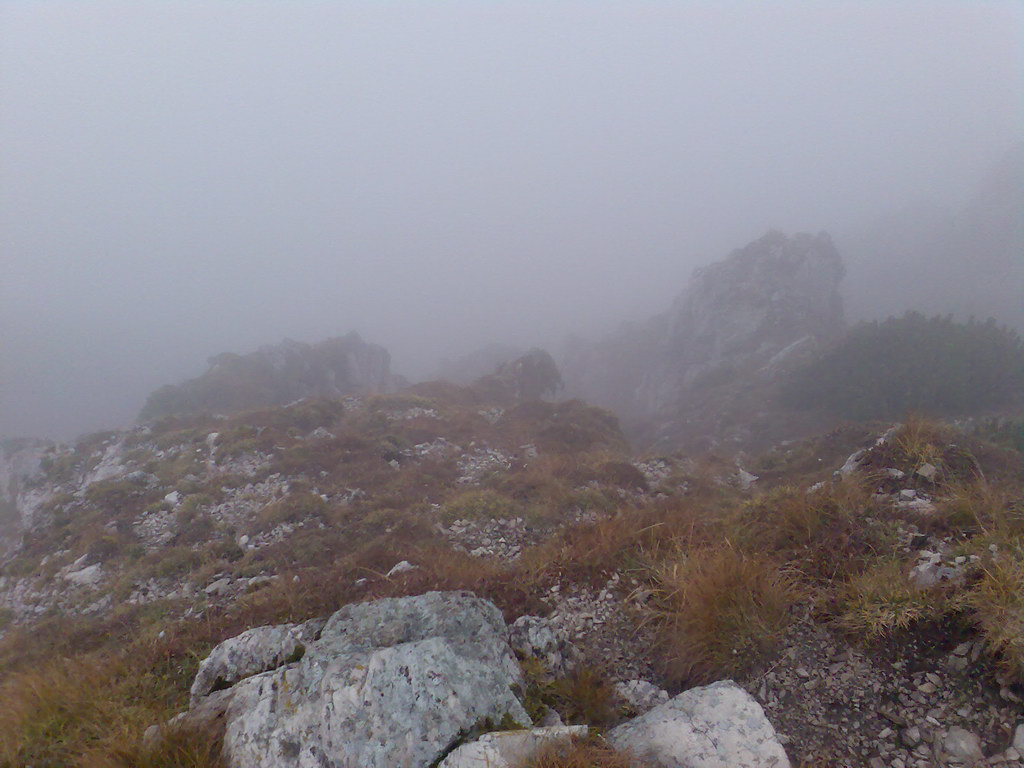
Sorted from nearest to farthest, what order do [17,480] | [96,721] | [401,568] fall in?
[96,721]
[401,568]
[17,480]

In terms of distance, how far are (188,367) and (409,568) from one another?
11024 cm

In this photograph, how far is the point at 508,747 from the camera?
3381mm

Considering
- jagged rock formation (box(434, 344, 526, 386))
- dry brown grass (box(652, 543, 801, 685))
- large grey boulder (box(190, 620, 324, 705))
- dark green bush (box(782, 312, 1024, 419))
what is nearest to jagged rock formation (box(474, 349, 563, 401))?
dark green bush (box(782, 312, 1024, 419))

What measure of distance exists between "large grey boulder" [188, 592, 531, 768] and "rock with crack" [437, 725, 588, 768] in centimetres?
24

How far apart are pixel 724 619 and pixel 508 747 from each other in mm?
2508

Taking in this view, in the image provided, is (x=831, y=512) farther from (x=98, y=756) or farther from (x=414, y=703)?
(x=98, y=756)

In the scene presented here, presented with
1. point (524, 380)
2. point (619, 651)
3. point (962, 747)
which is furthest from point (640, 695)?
point (524, 380)

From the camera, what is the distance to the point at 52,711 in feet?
14.2

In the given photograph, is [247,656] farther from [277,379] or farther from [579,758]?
[277,379]

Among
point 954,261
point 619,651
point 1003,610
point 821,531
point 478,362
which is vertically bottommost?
point 478,362

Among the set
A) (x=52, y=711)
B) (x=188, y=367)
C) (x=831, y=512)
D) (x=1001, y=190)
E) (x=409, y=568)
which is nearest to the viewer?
(x=52, y=711)

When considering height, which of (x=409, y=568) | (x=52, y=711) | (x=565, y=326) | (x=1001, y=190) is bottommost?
(x=565, y=326)

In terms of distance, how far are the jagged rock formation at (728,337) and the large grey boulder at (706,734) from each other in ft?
107

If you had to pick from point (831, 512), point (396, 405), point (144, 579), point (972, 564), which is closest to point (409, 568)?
point (831, 512)
